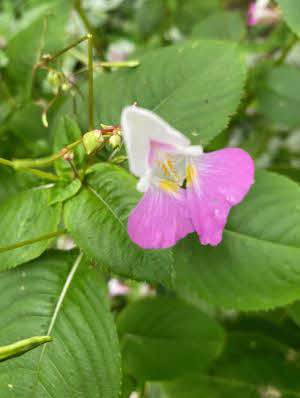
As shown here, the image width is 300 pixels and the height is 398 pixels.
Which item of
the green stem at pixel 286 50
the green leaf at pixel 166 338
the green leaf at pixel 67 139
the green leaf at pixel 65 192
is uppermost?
the green leaf at pixel 67 139

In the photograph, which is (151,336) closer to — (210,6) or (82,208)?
(82,208)

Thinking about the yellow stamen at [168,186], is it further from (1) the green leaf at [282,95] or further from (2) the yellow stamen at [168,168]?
(1) the green leaf at [282,95]

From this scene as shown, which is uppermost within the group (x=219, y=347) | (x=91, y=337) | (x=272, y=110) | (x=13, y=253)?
(x=13, y=253)

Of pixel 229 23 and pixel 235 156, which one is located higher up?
pixel 235 156

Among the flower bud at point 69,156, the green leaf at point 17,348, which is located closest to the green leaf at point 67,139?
the flower bud at point 69,156

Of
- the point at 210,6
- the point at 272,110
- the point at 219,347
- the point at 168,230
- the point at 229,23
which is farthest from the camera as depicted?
the point at 210,6

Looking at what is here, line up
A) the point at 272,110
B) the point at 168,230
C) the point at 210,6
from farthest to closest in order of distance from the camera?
1. the point at 210,6
2. the point at 272,110
3. the point at 168,230

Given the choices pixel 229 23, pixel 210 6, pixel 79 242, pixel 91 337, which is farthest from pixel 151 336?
pixel 210 6
